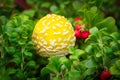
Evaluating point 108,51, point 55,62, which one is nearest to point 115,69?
point 108,51

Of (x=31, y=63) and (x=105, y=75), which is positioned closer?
(x=105, y=75)

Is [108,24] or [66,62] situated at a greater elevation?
[108,24]

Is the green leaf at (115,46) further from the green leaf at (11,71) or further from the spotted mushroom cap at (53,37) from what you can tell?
the green leaf at (11,71)

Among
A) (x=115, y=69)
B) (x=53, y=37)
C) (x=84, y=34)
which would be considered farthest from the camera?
(x=84, y=34)

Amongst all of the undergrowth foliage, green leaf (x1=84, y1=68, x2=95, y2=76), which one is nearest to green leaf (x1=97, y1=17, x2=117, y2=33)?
the undergrowth foliage

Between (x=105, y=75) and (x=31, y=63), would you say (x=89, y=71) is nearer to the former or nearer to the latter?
(x=105, y=75)

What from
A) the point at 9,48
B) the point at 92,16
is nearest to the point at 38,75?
the point at 9,48

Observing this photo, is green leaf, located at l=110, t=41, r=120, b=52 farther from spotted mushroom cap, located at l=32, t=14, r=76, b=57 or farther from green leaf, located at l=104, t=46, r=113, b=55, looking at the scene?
A: spotted mushroom cap, located at l=32, t=14, r=76, b=57

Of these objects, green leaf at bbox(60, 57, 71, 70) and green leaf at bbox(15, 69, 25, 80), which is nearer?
green leaf at bbox(60, 57, 71, 70)
